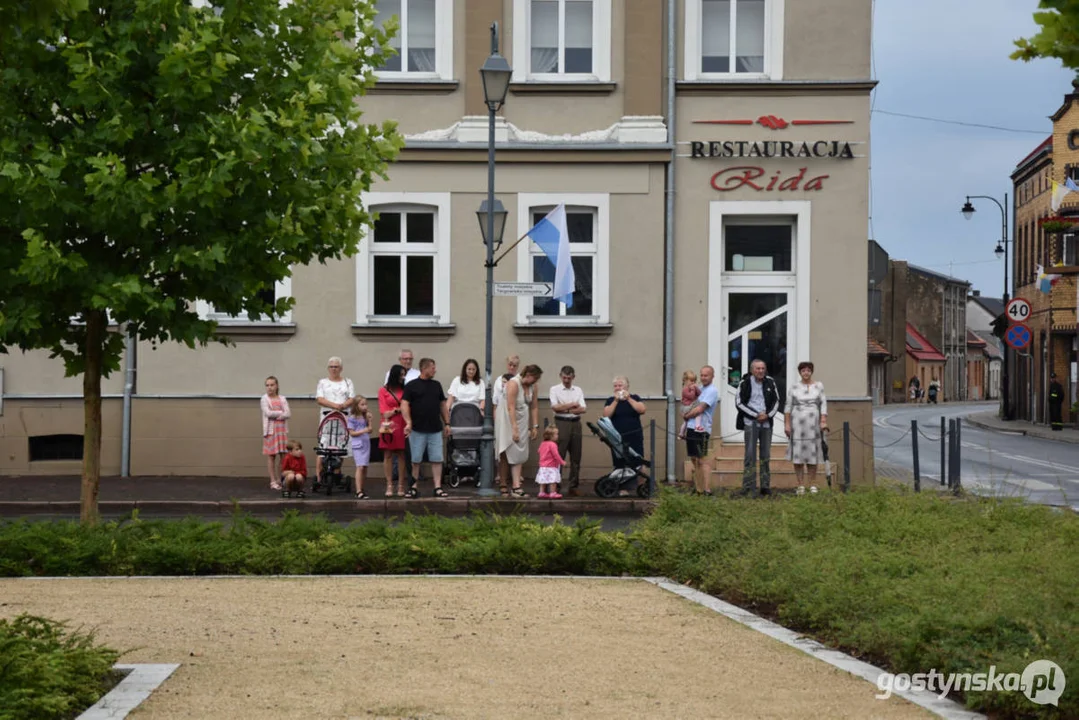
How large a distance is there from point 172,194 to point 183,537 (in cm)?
276

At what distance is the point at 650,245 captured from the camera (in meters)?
23.5

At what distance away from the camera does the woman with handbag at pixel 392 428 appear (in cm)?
2039

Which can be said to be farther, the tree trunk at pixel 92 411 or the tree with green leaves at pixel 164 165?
the tree trunk at pixel 92 411

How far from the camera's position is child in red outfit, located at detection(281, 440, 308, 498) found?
20283mm

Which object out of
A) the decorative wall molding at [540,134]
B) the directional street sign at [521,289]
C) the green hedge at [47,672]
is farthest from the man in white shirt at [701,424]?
the green hedge at [47,672]

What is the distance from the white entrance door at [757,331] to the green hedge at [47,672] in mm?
16939

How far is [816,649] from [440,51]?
16.4 m

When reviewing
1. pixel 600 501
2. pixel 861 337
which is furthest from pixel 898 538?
pixel 861 337

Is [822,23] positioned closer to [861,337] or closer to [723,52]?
A: [723,52]

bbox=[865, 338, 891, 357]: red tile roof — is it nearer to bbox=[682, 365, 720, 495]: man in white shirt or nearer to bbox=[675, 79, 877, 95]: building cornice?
bbox=[675, 79, 877, 95]: building cornice

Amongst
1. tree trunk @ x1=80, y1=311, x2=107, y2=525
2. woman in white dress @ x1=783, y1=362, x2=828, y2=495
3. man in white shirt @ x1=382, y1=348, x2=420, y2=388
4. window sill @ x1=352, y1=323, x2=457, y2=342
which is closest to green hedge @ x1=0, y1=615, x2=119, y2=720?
tree trunk @ x1=80, y1=311, x2=107, y2=525

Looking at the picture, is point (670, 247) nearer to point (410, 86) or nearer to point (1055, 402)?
point (410, 86)

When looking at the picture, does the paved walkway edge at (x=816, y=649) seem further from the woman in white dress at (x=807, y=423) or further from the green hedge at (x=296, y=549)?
the woman in white dress at (x=807, y=423)

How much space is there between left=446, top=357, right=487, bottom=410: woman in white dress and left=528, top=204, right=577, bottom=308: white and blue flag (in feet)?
5.29
